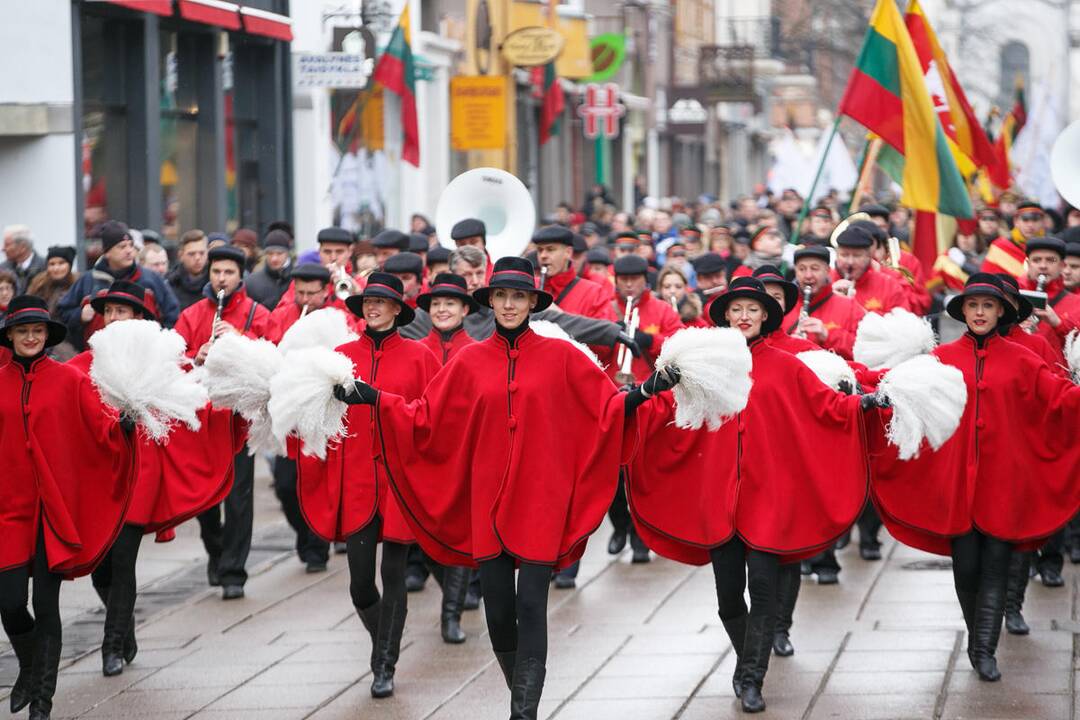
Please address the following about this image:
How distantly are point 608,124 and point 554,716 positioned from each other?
29.7 metres

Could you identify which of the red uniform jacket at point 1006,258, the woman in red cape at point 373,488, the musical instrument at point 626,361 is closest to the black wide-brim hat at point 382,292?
the woman in red cape at point 373,488

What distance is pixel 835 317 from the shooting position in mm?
11273

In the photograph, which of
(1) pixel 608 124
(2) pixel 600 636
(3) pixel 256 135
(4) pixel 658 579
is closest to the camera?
(2) pixel 600 636

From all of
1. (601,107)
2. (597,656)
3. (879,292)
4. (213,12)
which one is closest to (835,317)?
(879,292)

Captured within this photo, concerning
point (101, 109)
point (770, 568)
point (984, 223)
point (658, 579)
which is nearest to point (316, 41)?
point (101, 109)

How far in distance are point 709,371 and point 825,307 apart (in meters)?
3.93

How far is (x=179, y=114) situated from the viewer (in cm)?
2130

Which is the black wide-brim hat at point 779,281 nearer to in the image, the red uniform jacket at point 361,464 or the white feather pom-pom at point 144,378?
the red uniform jacket at point 361,464

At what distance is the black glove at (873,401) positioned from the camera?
27.0ft

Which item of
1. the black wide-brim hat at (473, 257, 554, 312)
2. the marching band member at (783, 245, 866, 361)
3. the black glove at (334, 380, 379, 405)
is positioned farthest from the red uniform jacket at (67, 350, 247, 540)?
the marching band member at (783, 245, 866, 361)

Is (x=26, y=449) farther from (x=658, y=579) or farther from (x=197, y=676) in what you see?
(x=658, y=579)

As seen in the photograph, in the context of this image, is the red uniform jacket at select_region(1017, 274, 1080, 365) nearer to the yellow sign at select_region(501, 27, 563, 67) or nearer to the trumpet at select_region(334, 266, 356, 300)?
the trumpet at select_region(334, 266, 356, 300)

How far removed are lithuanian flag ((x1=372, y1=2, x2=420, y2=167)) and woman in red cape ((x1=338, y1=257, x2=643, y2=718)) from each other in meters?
14.3

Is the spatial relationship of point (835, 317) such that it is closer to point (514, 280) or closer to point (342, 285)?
point (342, 285)
